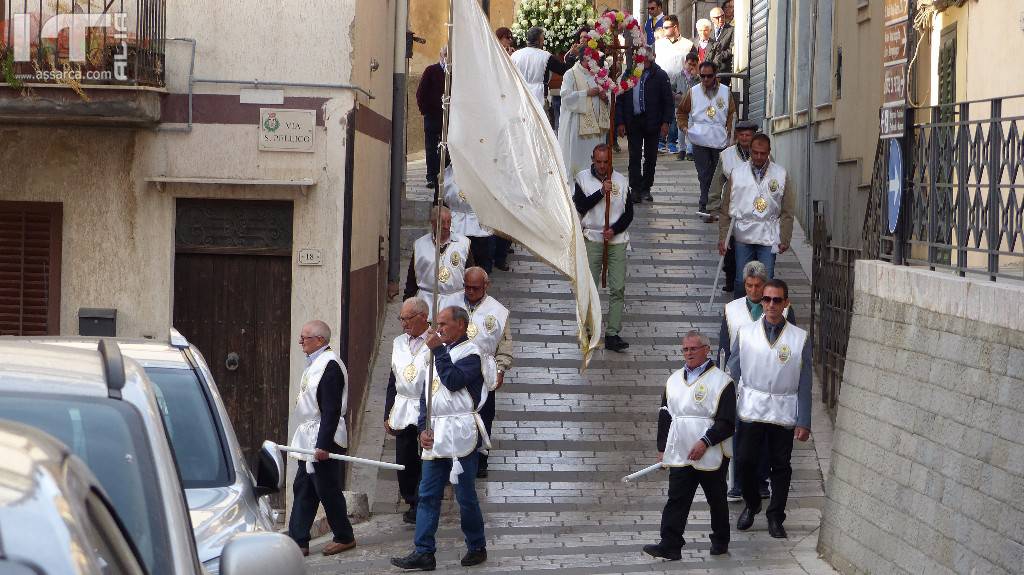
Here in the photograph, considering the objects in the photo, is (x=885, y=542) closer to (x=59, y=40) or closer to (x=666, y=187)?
(x=59, y=40)

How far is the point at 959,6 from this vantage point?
14492 millimetres

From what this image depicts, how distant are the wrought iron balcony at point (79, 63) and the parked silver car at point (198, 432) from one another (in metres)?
6.18

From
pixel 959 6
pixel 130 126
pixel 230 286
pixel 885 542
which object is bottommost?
pixel 885 542

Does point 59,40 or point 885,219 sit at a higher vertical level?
point 59,40

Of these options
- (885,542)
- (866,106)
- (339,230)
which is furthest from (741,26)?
(885,542)

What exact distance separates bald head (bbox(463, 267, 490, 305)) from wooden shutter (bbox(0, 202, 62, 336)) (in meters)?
4.03

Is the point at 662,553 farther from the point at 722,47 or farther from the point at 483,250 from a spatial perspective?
the point at 722,47

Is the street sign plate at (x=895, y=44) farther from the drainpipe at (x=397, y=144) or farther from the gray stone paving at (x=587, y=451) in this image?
the drainpipe at (x=397, y=144)

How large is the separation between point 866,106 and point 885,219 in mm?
6666

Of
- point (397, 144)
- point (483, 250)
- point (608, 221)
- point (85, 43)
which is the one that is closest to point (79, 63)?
point (85, 43)

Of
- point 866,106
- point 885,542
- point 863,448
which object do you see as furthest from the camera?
point 866,106

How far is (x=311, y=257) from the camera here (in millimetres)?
14039

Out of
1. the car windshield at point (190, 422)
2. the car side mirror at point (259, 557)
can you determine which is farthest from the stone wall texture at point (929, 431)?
the car side mirror at point (259, 557)

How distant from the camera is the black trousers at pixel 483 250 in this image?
1689cm
